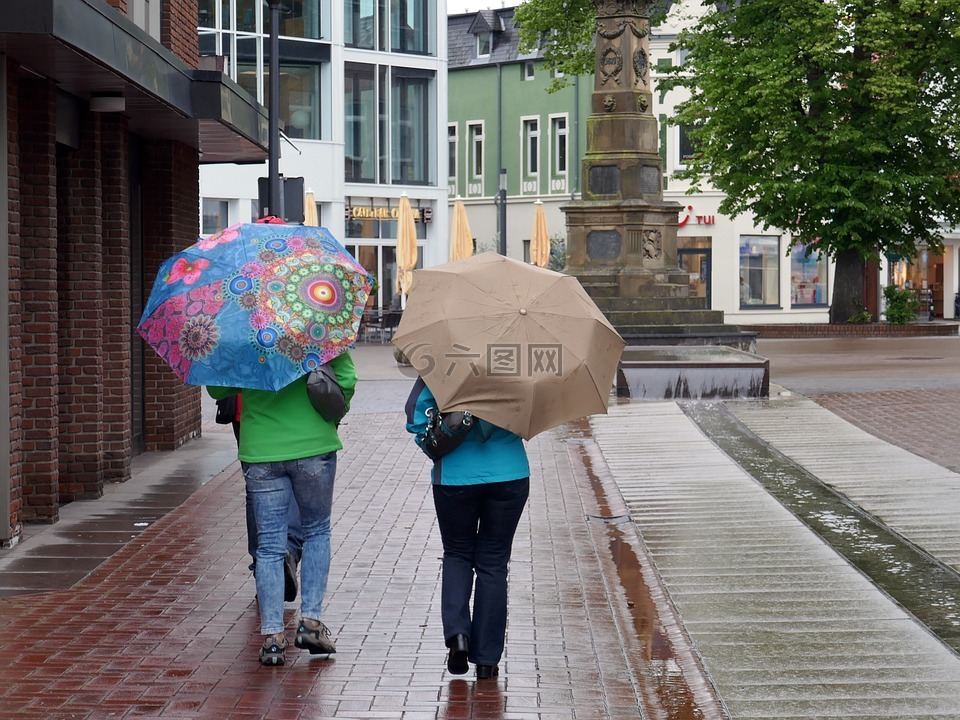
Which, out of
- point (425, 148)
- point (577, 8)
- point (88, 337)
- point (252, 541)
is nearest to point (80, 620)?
point (252, 541)

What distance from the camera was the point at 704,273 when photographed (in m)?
52.2

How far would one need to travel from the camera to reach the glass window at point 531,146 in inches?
2207

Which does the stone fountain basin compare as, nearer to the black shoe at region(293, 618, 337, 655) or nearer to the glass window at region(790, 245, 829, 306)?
the black shoe at region(293, 618, 337, 655)

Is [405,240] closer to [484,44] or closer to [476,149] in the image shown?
[476,149]

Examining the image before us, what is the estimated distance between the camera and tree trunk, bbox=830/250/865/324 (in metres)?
38.3

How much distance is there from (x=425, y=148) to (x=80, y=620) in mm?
38397

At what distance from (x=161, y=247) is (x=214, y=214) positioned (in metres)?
26.6

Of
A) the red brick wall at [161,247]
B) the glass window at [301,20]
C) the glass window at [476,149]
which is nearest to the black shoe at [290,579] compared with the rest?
the red brick wall at [161,247]

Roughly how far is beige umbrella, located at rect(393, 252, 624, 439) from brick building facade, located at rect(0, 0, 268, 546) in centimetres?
340

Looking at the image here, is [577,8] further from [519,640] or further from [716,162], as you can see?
[519,640]

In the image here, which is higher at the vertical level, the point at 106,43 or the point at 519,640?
the point at 106,43

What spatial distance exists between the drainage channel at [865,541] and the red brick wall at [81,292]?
5290mm

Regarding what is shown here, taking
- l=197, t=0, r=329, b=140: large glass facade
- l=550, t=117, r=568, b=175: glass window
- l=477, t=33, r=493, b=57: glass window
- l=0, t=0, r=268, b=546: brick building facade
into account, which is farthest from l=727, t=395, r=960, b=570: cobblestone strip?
l=477, t=33, r=493, b=57: glass window

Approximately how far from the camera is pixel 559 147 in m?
55.2
